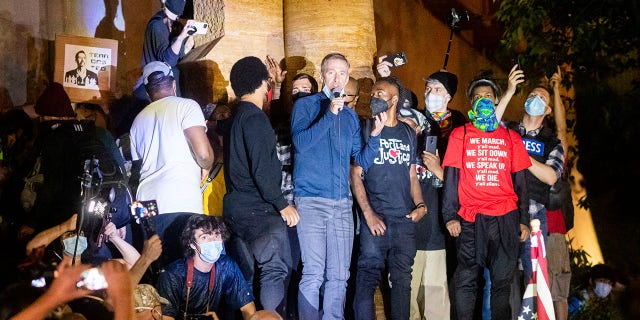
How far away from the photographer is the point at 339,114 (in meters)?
8.39

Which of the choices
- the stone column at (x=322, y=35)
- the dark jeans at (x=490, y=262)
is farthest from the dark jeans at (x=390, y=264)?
the stone column at (x=322, y=35)

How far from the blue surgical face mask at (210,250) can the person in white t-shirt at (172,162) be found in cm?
44

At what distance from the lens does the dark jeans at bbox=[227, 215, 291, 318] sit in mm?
7914

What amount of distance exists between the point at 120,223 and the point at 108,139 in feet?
2.70

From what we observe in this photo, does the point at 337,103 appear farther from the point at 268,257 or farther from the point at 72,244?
the point at 72,244

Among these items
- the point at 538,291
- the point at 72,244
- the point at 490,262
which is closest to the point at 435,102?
the point at 490,262

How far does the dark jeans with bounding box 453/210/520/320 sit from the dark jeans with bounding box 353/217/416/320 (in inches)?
19.7

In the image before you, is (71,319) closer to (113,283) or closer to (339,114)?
(113,283)

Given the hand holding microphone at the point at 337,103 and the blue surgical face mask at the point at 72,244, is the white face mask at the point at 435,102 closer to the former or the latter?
the hand holding microphone at the point at 337,103

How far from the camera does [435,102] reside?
956 centimetres

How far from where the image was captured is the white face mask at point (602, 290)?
1130 centimetres

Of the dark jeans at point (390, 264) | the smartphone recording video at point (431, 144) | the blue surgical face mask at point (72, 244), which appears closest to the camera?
the blue surgical face mask at point (72, 244)

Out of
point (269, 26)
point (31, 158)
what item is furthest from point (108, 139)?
point (269, 26)

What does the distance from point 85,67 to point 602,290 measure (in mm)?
6595
